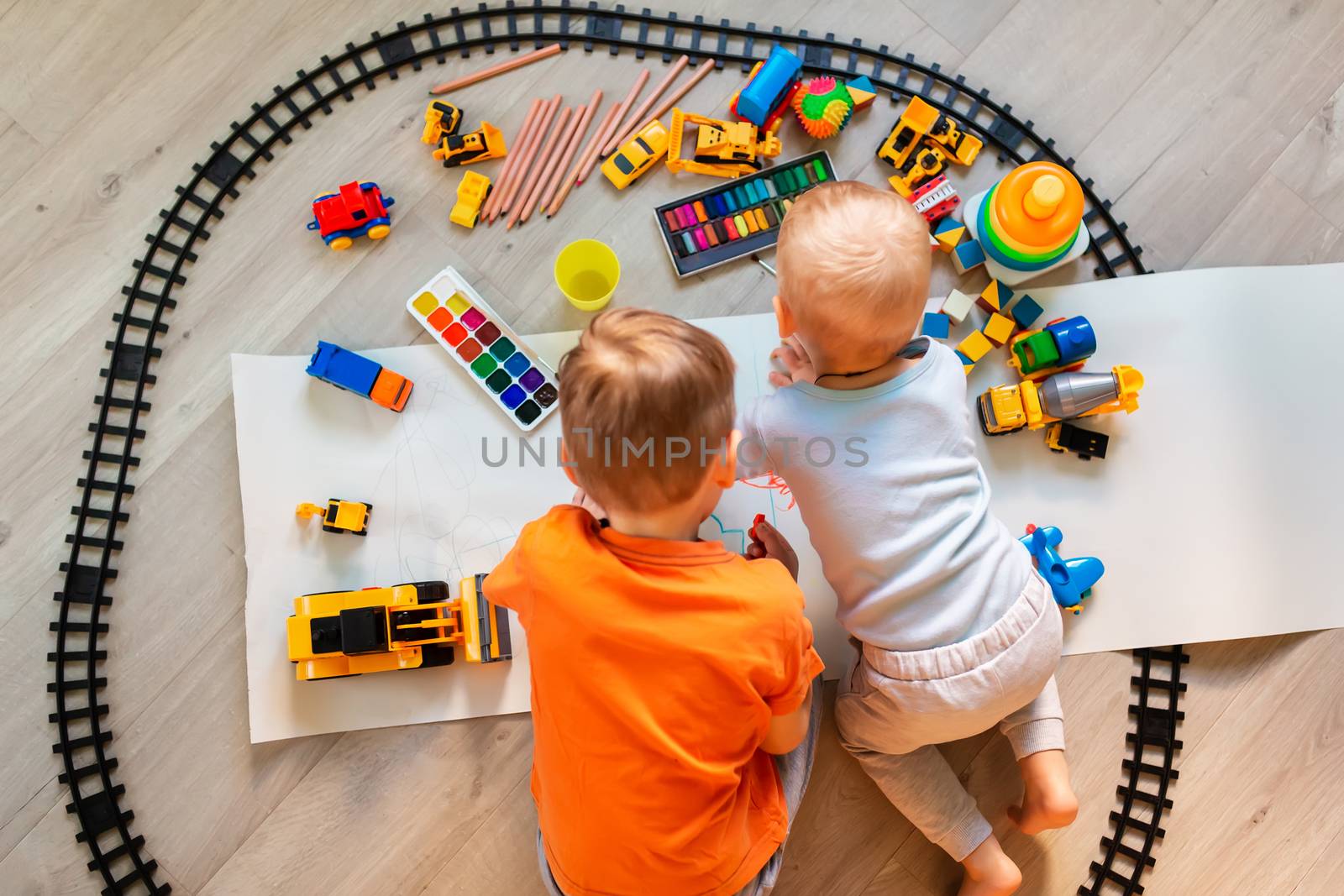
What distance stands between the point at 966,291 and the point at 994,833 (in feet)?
2.30

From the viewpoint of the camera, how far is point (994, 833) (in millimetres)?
1012

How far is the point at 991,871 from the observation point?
3.06ft

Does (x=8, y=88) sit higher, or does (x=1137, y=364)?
(x=8, y=88)

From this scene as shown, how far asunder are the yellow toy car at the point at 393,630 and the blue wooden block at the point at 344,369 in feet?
0.84

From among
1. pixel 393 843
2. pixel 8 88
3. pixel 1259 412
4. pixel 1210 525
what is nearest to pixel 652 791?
pixel 393 843

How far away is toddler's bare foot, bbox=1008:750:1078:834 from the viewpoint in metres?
0.92

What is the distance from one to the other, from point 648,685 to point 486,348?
52cm

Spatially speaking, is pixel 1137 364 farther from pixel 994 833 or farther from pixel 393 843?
pixel 393 843

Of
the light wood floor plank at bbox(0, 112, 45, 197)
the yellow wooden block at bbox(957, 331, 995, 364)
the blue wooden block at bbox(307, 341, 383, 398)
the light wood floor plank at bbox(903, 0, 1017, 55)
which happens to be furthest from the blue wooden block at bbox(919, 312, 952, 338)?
the light wood floor plank at bbox(0, 112, 45, 197)

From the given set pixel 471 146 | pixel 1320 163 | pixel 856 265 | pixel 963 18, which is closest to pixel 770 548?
pixel 856 265

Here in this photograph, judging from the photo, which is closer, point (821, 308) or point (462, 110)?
point (821, 308)

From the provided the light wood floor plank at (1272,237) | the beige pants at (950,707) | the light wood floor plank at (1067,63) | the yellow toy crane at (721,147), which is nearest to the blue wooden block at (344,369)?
the yellow toy crane at (721,147)

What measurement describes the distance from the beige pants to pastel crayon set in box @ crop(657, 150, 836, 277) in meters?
0.53

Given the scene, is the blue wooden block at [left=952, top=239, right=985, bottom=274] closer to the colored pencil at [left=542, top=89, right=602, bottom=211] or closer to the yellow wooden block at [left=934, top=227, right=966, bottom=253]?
the yellow wooden block at [left=934, top=227, right=966, bottom=253]
